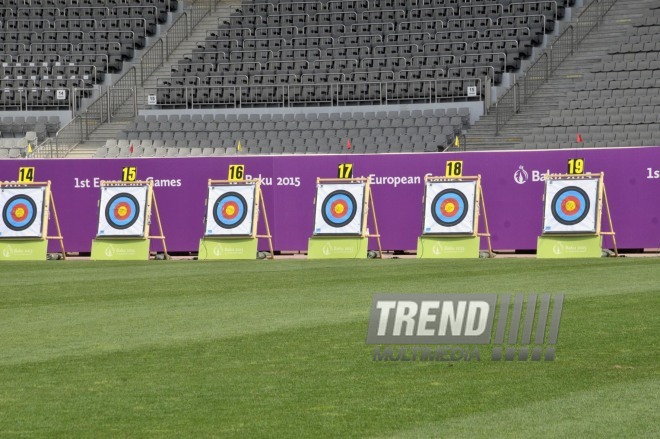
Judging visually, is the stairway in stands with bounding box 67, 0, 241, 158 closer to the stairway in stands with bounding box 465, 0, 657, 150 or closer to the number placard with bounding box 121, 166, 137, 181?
the number placard with bounding box 121, 166, 137, 181

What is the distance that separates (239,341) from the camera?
12992 millimetres

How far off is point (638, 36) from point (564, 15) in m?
4.47

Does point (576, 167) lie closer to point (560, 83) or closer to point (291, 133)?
point (291, 133)

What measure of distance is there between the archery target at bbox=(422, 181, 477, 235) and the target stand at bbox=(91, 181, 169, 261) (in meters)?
5.78

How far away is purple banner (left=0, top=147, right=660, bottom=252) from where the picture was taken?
28.3 meters

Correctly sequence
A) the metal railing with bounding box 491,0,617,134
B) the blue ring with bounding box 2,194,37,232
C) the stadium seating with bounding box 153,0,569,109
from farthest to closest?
1. the stadium seating with bounding box 153,0,569,109
2. the metal railing with bounding box 491,0,617,134
3. the blue ring with bounding box 2,194,37,232

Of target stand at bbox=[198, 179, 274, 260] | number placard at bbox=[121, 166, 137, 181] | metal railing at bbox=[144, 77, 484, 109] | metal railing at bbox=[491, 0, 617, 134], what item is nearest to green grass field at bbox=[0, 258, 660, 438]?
target stand at bbox=[198, 179, 274, 260]

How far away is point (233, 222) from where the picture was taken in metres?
29.2

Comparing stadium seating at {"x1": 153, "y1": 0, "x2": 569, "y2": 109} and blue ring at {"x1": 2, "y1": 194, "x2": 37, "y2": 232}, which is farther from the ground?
stadium seating at {"x1": 153, "y1": 0, "x2": 569, "y2": 109}

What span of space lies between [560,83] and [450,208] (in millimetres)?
13338

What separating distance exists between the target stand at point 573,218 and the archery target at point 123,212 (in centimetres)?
864

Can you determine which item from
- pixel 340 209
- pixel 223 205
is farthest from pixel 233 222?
pixel 340 209

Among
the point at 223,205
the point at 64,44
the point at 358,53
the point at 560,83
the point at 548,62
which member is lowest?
the point at 223,205

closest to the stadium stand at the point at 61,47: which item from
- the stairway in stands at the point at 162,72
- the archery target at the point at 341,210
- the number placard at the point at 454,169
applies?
the stairway in stands at the point at 162,72
